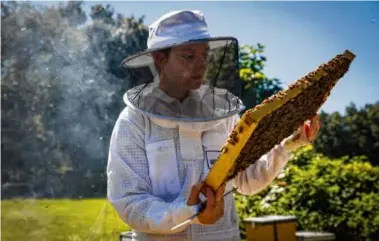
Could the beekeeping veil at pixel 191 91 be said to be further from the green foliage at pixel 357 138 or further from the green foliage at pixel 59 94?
the green foliage at pixel 357 138

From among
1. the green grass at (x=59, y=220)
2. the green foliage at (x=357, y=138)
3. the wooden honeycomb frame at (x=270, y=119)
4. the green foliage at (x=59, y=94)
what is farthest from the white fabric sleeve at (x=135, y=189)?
the green foliage at (x=357, y=138)

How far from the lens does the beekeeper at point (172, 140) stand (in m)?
→ 1.71

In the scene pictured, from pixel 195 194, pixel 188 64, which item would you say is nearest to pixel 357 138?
pixel 188 64

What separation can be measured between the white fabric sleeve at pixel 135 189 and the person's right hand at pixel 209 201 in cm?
3

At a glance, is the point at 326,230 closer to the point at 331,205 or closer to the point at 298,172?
the point at 331,205

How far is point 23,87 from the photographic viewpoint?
17.7 feet

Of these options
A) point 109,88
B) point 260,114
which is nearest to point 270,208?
point 109,88

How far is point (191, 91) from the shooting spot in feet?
6.56

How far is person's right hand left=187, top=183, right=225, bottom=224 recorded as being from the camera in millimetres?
1464

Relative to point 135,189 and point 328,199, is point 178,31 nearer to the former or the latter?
point 135,189

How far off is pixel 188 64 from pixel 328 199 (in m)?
3.63

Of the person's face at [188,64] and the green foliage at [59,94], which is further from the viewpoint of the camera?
the green foliage at [59,94]

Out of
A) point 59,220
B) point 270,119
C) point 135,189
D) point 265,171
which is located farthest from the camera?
point 59,220

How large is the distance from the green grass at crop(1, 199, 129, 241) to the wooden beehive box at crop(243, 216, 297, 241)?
949mm
